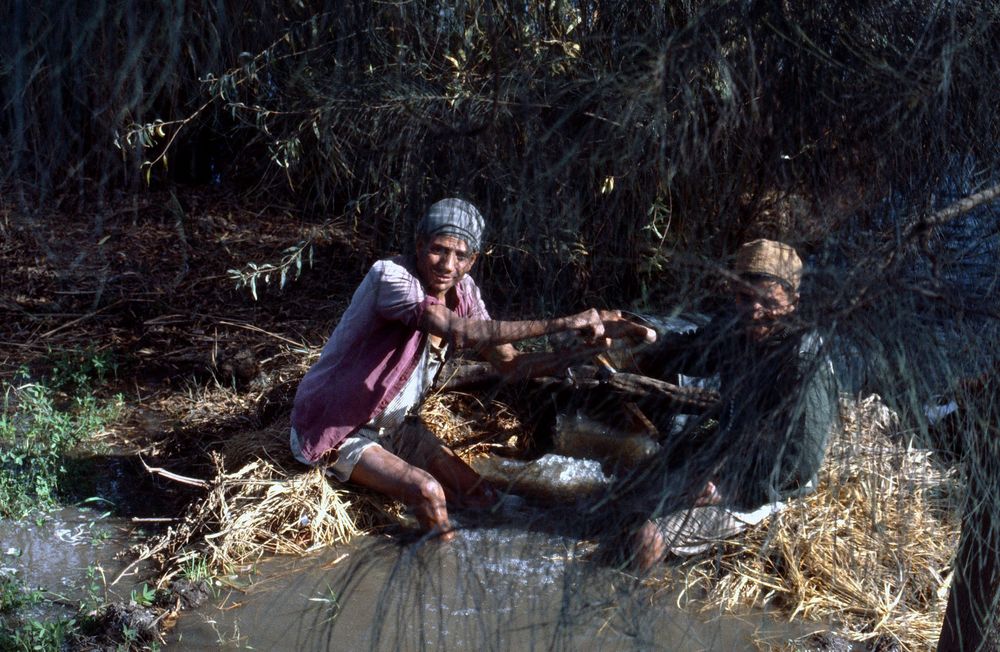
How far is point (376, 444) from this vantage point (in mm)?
4254

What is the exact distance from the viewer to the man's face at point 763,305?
1.41 meters

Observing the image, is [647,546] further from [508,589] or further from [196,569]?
[196,569]

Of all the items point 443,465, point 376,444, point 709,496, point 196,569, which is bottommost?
point 196,569

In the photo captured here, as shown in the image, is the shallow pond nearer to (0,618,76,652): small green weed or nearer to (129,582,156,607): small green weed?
(0,618,76,652): small green weed

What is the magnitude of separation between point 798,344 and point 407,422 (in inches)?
104

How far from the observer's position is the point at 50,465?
4703 millimetres

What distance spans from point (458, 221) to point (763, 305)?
0.52 m

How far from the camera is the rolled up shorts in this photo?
151 inches

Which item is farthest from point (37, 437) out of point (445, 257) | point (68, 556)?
point (445, 257)

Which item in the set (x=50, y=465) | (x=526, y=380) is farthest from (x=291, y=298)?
(x=526, y=380)

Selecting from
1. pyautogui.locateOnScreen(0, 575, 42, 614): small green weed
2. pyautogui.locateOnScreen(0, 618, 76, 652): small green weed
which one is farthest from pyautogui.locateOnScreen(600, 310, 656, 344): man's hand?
pyautogui.locateOnScreen(0, 575, 42, 614): small green weed

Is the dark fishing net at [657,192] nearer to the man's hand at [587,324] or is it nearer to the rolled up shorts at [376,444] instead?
the man's hand at [587,324]

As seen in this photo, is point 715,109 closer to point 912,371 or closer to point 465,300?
point 912,371

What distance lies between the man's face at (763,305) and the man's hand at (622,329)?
167 millimetres
